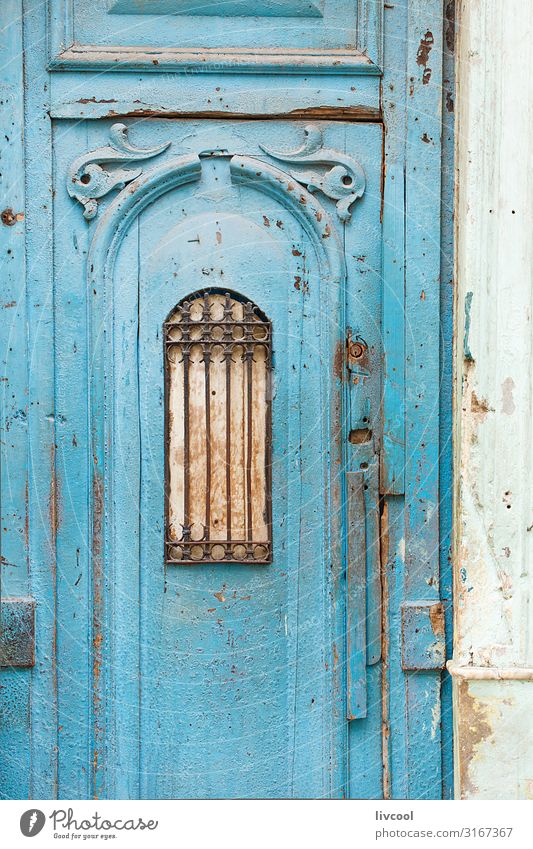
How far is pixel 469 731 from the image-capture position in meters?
2.37

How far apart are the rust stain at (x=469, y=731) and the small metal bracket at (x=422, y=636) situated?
24cm

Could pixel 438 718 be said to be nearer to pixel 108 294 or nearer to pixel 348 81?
pixel 108 294

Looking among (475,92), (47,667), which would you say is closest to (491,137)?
(475,92)

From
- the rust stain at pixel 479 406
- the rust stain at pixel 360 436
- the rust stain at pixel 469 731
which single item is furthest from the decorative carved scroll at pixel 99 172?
the rust stain at pixel 469 731

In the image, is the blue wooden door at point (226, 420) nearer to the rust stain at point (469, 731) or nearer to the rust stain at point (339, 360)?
the rust stain at point (339, 360)

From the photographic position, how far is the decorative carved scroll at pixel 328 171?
2.60 metres

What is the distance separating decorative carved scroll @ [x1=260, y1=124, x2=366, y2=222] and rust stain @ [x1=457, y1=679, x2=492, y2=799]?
1.29m

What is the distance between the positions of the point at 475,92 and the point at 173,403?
3.62 ft

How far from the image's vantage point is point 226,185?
2.62m

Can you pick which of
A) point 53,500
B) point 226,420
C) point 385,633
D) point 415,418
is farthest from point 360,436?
point 53,500

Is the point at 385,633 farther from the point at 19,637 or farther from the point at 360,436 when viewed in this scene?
the point at 19,637

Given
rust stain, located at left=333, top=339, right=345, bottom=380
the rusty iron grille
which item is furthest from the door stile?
the rusty iron grille

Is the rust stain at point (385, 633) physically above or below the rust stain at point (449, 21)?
below

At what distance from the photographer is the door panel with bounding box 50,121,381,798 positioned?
2.60 meters
